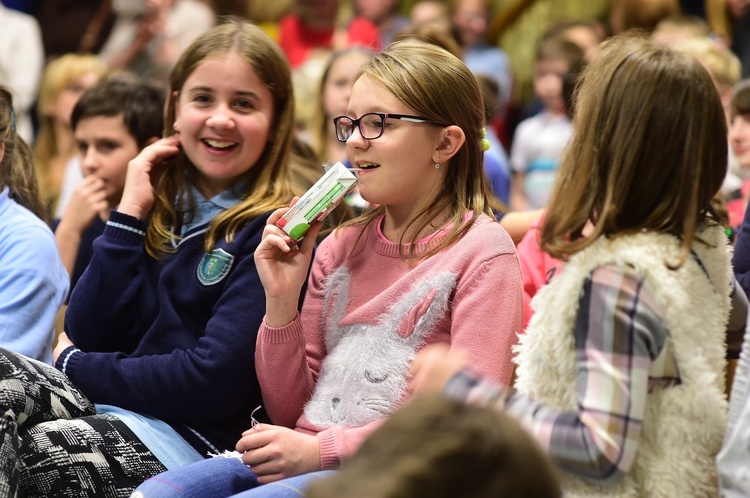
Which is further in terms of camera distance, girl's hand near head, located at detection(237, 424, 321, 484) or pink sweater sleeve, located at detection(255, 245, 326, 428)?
pink sweater sleeve, located at detection(255, 245, 326, 428)

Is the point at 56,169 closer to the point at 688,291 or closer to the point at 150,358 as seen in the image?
the point at 150,358

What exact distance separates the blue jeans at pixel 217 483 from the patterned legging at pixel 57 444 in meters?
0.15

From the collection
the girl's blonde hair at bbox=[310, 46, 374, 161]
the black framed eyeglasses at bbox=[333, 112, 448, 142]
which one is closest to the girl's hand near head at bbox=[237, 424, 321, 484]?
the black framed eyeglasses at bbox=[333, 112, 448, 142]

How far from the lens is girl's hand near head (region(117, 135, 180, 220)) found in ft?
7.46

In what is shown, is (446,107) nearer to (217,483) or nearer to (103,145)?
(217,483)

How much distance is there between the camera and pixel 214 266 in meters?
2.15

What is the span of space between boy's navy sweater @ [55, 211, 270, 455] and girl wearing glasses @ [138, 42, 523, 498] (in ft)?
0.36

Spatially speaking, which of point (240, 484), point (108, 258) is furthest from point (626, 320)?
point (108, 258)

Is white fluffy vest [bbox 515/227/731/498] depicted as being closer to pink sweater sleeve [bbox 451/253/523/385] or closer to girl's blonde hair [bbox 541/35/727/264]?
girl's blonde hair [bbox 541/35/727/264]

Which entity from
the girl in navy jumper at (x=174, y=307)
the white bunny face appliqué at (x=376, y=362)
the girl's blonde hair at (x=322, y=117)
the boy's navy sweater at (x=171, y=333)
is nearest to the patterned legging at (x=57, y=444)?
the girl in navy jumper at (x=174, y=307)

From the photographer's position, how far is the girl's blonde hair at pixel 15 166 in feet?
7.90

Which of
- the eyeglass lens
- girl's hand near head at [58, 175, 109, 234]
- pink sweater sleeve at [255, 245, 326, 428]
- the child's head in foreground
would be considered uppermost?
the eyeglass lens

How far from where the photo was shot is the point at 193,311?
84.9 inches

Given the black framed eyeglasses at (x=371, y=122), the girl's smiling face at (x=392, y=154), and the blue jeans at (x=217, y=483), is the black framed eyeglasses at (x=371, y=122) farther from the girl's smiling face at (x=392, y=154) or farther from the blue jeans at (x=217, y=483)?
the blue jeans at (x=217, y=483)
